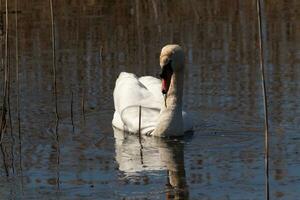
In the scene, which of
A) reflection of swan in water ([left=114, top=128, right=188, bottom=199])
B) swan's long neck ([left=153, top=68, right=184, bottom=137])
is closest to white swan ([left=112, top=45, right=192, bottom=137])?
swan's long neck ([left=153, top=68, right=184, bottom=137])

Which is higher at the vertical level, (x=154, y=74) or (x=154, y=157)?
(x=154, y=74)

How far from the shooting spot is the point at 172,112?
465 inches

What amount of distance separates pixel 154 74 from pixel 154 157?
171 inches

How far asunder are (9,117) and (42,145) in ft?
3.38

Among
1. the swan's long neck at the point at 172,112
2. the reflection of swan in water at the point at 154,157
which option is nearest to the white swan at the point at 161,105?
the swan's long neck at the point at 172,112

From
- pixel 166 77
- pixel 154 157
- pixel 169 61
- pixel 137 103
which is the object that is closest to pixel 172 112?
pixel 166 77

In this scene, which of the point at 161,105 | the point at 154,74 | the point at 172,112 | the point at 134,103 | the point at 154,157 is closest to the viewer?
the point at 154,157

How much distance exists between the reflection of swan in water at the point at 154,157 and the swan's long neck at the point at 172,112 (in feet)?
0.40

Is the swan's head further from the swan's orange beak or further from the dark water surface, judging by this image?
the dark water surface

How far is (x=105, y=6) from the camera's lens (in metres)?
21.3

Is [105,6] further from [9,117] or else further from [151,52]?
[9,117]

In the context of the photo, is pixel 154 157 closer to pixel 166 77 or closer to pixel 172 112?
pixel 172 112

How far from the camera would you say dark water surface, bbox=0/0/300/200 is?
373 inches

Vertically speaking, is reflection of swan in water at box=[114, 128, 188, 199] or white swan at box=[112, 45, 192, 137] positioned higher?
white swan at box=[112, 45, 192, 137]
